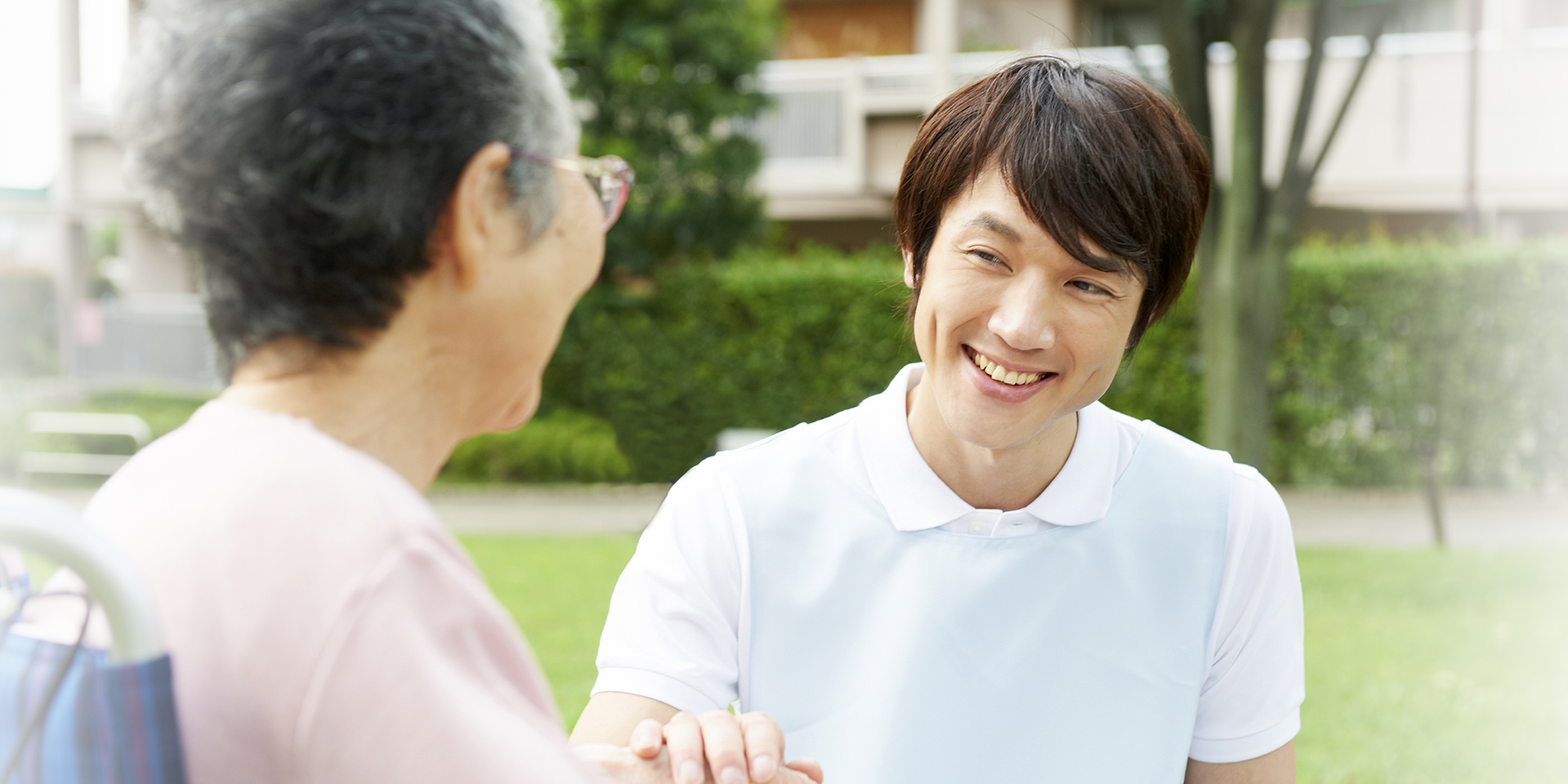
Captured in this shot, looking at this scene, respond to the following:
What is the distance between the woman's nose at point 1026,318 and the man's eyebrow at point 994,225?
2.4 inches

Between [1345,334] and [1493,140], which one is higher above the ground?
[1493,140]

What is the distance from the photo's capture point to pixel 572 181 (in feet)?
3.68

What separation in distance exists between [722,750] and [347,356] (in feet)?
2.00

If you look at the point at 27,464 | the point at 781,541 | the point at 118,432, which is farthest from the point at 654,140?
the point at 781,541

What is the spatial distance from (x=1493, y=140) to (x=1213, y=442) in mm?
8575

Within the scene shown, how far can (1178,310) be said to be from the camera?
10.8 metres

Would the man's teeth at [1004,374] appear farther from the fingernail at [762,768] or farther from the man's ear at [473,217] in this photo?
the man's ear at [473,217]

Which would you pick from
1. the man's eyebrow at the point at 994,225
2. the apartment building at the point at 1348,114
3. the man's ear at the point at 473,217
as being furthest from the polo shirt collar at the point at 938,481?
the apartment building at the point at 1348,114

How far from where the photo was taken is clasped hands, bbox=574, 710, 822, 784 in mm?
1374

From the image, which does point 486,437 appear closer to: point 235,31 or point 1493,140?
point 1493,140

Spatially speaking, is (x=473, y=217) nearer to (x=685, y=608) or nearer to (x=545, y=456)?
(x=685, y=608)

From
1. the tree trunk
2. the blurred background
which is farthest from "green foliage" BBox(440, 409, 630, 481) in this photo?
the tree trunk

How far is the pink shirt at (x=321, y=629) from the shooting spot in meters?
0.84

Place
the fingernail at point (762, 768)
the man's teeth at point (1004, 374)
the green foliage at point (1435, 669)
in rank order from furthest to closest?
the green foliage at point (1435, 669), the man's teeth at point (1004, 374), the fingernail at point (762, 768)
